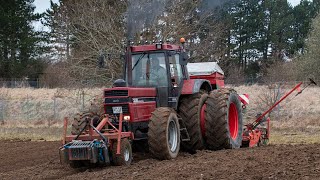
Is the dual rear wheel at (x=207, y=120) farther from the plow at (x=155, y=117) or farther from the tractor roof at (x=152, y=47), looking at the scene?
the tractor roof at (x=152, y=47)

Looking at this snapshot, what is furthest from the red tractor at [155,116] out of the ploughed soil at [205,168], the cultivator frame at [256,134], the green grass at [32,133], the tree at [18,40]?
the tree at [18,40]

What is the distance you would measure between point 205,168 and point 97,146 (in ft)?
6.15

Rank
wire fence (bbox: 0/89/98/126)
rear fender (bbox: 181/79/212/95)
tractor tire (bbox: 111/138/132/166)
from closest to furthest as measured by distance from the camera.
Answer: tractor tire (bbox: 111/138/132/166)
rear fender (bbox: 181/79/212/95)
wire fence (bbox: 0/89/98/126)

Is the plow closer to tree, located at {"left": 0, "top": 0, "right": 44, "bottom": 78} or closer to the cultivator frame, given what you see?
the cultivator frame

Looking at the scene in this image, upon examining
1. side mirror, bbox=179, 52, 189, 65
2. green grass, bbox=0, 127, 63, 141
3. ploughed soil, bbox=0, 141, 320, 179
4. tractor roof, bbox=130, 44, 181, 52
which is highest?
tractor roof, bbox=130, 44, 181, 52

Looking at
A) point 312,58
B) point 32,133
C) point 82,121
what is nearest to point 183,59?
point 82,121

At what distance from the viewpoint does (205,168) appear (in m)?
7.44

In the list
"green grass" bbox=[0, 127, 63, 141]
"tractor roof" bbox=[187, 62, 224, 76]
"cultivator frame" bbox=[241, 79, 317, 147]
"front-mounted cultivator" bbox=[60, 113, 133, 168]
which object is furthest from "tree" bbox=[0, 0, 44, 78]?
"front-mounted cultivator" bbox=[60, 113, 133, 168]

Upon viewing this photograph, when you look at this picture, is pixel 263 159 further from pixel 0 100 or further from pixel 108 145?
pixel 0 100

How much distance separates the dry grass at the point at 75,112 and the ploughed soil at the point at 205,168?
555 centimetres

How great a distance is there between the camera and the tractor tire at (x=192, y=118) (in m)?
9.86

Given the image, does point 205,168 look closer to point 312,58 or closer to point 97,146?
point 97,146

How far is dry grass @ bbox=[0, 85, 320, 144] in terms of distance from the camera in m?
17.1

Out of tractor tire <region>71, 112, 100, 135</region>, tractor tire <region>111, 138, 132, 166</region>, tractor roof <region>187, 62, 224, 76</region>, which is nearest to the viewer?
tractor tire <region>111, 138, 132, 166</region>
